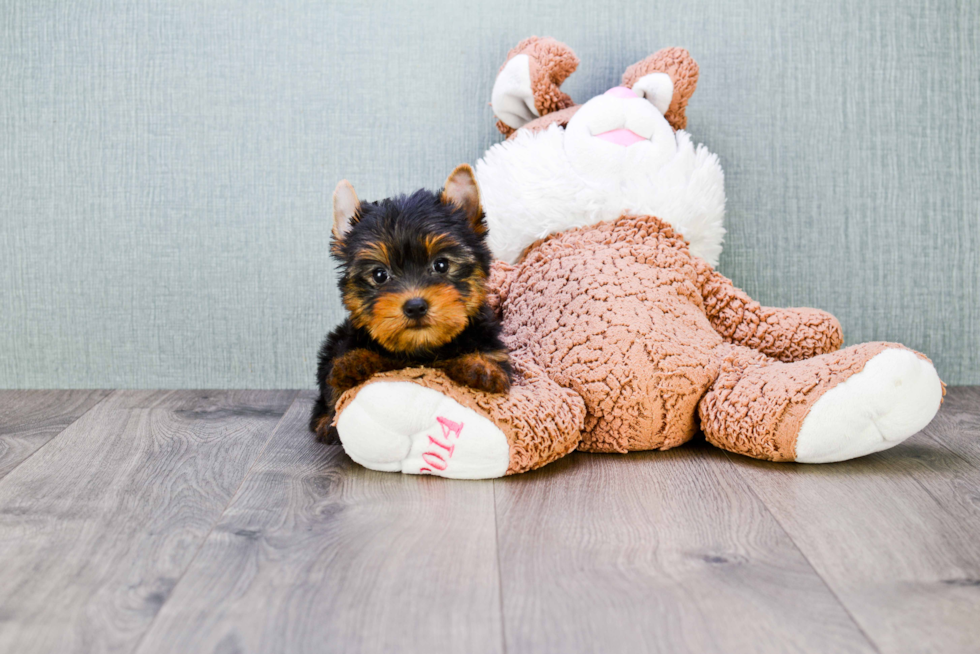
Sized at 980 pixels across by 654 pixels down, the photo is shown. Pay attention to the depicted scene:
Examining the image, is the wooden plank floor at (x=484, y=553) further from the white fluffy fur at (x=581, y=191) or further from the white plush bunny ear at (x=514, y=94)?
the white plush bunny ear at (x=514, y=94)

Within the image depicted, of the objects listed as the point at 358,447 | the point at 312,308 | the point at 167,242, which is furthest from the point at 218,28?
the point at 358,447

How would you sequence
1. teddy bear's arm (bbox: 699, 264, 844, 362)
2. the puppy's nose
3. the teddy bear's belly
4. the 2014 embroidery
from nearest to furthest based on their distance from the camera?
1. the puppy's nose
2. the 2014 embroidery
3. the teddy bear's belly
4. teddy bear's arm (bbox: 699, 264, 844, 362)

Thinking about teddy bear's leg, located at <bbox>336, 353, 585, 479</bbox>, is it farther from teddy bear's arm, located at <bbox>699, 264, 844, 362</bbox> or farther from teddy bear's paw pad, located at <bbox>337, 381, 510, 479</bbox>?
teddy bear's arm, located at <bbox>699, 264, 844, 362</bbox>

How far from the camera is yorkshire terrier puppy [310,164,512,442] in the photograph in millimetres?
1414

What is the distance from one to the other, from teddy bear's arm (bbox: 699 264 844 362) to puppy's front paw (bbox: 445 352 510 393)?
0.70 meters

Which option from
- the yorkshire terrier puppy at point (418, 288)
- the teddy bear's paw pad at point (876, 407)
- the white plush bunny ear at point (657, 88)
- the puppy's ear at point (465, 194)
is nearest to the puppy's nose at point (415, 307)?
the yorkshire terrier puppy at point (418, 288)

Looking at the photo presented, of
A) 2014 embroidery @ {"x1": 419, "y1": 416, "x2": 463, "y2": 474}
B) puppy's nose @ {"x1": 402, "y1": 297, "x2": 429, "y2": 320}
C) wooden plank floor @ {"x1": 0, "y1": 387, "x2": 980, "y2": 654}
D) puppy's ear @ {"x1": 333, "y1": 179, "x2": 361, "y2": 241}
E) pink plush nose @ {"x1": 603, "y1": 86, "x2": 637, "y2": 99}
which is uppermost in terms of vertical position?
pink plush nose @ {"x1": 603, "y1": 86, "x2": 637, "y2": 99}

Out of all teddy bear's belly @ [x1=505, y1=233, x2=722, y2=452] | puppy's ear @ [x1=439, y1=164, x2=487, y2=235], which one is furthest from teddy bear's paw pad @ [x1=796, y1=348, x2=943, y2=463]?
puppy's ear @ [x1=439, y1=164, x2=487, y2=235]

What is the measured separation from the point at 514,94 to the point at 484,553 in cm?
130

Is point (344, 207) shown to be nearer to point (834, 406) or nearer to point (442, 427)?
point (442, 427)

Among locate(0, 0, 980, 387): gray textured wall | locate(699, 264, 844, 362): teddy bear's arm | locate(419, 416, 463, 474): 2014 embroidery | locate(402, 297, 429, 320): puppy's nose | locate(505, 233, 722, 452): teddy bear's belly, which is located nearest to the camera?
locate(402, 297, 429, 320): puppy's nose

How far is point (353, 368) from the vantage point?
150cm

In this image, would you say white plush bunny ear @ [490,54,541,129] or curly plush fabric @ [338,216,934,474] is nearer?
curly plush fabric @ [338,216,934,474]

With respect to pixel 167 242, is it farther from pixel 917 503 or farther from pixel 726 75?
pixel 917 503
